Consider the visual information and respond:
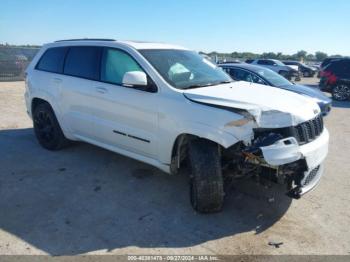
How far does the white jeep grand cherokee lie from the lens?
11.5 feet

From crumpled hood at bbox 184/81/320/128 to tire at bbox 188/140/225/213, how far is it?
500 millimetres

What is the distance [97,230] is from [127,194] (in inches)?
35.1

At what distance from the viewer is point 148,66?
4.28m

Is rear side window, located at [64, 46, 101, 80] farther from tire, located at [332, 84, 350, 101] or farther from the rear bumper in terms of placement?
tire, located at [332, 84, 350, 101]

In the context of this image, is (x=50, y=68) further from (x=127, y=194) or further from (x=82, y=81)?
(x=127, y=194)

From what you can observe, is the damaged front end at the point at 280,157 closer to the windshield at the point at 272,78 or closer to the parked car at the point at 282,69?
the windshield at the point at 272,78

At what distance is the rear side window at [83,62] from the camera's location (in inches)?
197

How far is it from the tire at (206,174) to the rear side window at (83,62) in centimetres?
205

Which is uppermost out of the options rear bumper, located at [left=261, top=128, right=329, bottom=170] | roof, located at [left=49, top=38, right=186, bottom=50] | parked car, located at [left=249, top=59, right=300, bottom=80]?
roof, located at [left=49, top=38, right=186, bottom=50]

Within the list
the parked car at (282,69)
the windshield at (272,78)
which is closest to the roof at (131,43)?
the windshield at (272,78)

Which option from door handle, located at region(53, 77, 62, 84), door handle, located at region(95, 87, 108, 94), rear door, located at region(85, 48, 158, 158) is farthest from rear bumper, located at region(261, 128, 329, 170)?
door handle, located at region(53, 77, 62, 84)

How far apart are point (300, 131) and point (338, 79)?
41.8 feet

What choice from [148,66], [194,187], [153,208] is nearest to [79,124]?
[148,66]

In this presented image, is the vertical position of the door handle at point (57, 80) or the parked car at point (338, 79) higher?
the door handle at point (57, 80)
